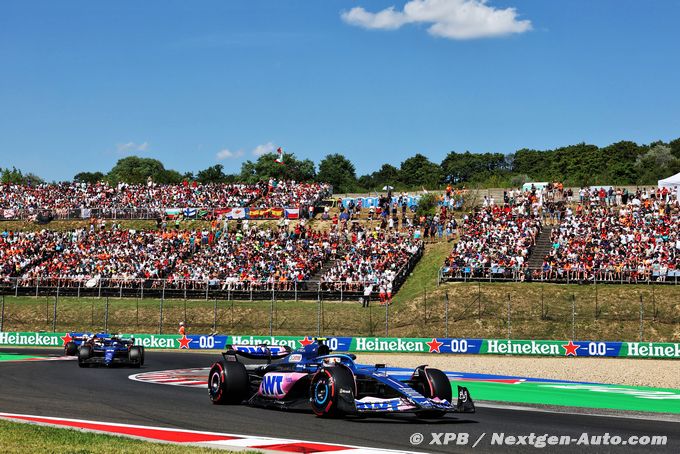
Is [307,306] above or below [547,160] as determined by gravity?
below

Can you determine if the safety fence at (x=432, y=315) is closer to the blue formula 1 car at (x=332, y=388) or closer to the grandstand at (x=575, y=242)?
Result: the grandstand at (x=575, y=242)

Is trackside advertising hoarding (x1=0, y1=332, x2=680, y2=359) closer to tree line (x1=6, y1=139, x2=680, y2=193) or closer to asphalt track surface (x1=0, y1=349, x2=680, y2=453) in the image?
asphalt track surface (x1=0, y1=349, x2=680, y2=453)

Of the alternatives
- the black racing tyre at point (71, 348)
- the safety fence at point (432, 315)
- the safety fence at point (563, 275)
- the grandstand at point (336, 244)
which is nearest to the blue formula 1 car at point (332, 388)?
the black racing tyre at point (71, 348)

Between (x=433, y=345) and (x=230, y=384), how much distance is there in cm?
2030

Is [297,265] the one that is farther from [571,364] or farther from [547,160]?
[547,160]

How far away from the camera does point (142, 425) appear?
1298cm

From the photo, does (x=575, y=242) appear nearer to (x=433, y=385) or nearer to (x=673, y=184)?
(x=673, y=184)

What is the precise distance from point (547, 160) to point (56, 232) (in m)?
80.5

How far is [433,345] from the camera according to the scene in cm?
3469

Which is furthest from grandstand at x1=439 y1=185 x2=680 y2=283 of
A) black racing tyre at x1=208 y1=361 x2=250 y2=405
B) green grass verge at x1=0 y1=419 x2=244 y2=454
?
green grass verge at x1=0 y1=419 x2=244 y2=454

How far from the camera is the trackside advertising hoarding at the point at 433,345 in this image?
32281mm

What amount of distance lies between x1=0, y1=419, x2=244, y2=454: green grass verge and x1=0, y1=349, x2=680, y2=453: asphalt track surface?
1627mm

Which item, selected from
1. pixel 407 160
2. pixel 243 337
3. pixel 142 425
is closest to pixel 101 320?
pixel 243 337

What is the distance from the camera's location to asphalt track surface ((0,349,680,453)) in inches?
449
